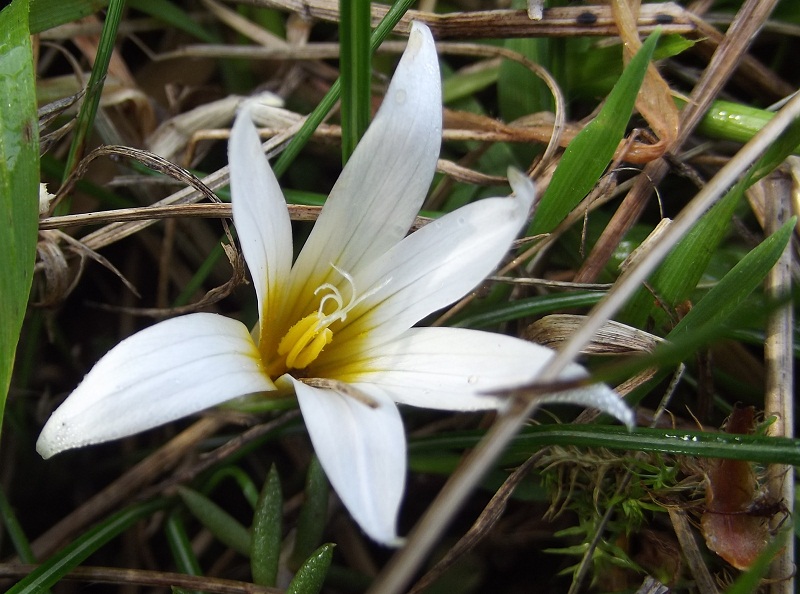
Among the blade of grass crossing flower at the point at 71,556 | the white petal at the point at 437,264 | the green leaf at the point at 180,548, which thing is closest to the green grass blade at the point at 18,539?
the blade of grass crossing flower at the point at 71,556

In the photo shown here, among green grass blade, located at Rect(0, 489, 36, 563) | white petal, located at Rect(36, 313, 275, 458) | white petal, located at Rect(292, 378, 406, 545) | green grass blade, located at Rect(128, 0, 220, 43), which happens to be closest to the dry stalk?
white petal, located at Rect(292, 378, 406, 545)

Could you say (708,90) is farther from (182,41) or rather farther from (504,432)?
(182,41)

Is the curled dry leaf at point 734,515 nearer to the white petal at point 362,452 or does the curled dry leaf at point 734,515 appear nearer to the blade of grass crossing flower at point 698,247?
the blade of grass crossing flower at point 698,247

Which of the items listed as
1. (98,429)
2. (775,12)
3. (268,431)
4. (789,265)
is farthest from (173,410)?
(775,12)

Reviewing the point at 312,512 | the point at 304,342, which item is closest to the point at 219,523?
the point at 312,512

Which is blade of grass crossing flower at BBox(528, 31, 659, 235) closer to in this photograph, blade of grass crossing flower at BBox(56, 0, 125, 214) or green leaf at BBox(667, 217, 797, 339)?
green leaf at BBox(667, 217, 797, 339)

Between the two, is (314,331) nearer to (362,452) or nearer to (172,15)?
(362,452)
